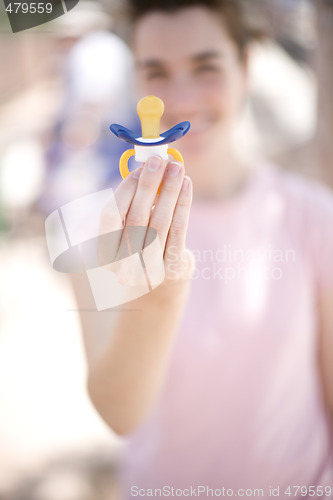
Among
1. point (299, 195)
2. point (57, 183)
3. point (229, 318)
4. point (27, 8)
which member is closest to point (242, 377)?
point (229, 318)

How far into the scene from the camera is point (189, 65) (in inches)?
21.9

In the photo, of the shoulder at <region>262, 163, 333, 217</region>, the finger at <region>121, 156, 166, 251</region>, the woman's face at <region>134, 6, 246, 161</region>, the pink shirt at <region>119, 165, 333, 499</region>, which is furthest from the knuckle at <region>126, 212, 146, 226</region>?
the shoulder at <region>262, 163, 333, 217</region>

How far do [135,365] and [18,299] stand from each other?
4.87 feet

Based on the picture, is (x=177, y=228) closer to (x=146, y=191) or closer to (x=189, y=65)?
(x=146, y=191)

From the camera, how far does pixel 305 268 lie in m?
0.67

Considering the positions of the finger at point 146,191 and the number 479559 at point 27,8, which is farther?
the number 479559 at point 27,8

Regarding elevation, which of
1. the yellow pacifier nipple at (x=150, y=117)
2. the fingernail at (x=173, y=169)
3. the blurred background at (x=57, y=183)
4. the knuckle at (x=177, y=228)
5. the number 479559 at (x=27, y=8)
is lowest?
the blurred background at (x=57, y=183)

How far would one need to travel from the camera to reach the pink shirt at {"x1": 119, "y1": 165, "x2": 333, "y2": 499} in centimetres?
63

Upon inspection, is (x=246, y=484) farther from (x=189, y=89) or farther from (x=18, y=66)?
(x=18, y=66)

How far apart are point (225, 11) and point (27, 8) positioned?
27cm

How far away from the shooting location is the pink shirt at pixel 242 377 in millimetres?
634

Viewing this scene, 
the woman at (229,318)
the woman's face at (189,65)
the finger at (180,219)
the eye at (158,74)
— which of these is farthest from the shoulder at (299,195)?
the finger at (180,219)

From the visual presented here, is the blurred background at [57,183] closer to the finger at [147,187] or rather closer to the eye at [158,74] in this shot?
the eye at [158,74]

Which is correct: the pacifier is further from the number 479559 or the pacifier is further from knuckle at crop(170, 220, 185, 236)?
the number 479559
